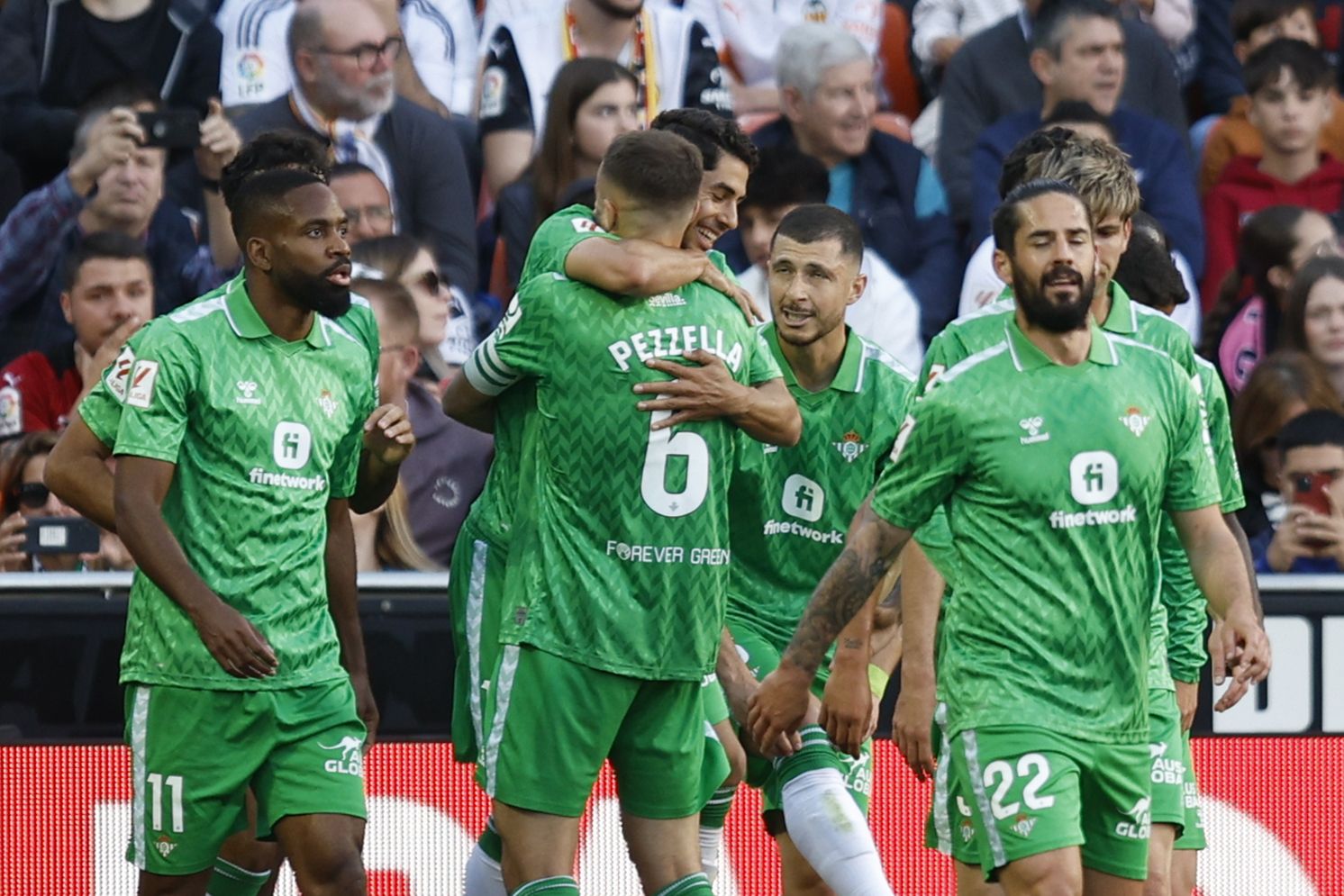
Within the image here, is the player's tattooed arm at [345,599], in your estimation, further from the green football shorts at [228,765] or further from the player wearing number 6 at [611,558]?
the player wearing number 6 at [611,558]

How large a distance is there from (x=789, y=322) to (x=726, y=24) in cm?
463

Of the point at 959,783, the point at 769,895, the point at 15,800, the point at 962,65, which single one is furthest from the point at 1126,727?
the point at 962,65

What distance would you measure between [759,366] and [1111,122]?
184 inches

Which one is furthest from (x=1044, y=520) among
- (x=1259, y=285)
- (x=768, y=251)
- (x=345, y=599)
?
(x=1259, y=285)

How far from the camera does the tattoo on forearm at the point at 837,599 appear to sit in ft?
20.6

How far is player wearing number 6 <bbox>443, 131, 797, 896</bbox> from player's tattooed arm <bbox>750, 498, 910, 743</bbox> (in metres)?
0.24

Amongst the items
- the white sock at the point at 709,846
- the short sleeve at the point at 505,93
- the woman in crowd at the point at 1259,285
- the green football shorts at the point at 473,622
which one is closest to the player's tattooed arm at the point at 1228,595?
the green football shorts at the point at 473,622

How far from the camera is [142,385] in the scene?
6.53 metres

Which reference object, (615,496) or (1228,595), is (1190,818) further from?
(615,496)

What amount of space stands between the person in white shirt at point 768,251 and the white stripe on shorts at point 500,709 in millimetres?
3384

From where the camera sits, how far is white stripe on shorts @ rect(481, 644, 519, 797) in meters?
6.45

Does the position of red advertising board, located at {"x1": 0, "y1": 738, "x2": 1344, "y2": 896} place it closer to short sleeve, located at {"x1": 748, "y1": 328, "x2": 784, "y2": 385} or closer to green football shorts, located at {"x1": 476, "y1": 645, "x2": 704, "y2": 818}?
green football shorts, located at {"x1": 476, "y1": 645, "x2": 704, "y2": 818}

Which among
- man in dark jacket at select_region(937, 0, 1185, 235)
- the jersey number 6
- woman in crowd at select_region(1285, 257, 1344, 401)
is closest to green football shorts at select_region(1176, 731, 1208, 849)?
the jersey number 6

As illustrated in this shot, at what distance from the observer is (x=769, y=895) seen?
831 centimetres
